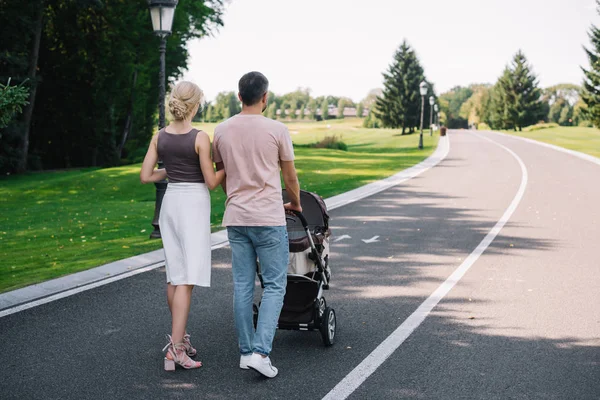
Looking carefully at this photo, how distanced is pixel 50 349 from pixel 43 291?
2.11 meters

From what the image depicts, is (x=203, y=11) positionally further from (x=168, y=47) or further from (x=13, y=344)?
(x=13, y=344)

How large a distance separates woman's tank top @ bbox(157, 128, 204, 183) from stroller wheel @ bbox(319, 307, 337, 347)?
1580 millimetres

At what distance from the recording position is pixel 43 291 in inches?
295

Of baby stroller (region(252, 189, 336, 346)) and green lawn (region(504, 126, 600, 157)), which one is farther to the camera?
green lawn (region(504, 126, 600, 157))

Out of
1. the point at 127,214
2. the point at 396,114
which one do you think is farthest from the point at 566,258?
the point at 396,114

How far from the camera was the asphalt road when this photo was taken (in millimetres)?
4738

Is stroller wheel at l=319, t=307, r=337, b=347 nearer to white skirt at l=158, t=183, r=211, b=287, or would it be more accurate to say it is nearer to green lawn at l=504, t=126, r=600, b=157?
white skirt at l=158, t=183, r=211, b=287

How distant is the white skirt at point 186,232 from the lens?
197 inches

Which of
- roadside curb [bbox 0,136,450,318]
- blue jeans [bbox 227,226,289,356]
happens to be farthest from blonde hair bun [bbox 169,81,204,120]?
roadside curb [bbox 0,136,450,318]

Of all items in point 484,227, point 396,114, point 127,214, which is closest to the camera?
point 484,227

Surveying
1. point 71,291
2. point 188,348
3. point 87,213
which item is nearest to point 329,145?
point 87,213

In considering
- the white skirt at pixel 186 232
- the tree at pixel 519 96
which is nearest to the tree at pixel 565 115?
the tree at pixel 519 96

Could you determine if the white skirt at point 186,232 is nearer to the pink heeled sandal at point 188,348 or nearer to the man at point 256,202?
the man at point 256,202

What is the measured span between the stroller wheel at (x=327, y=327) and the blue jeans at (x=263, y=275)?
0.68m
